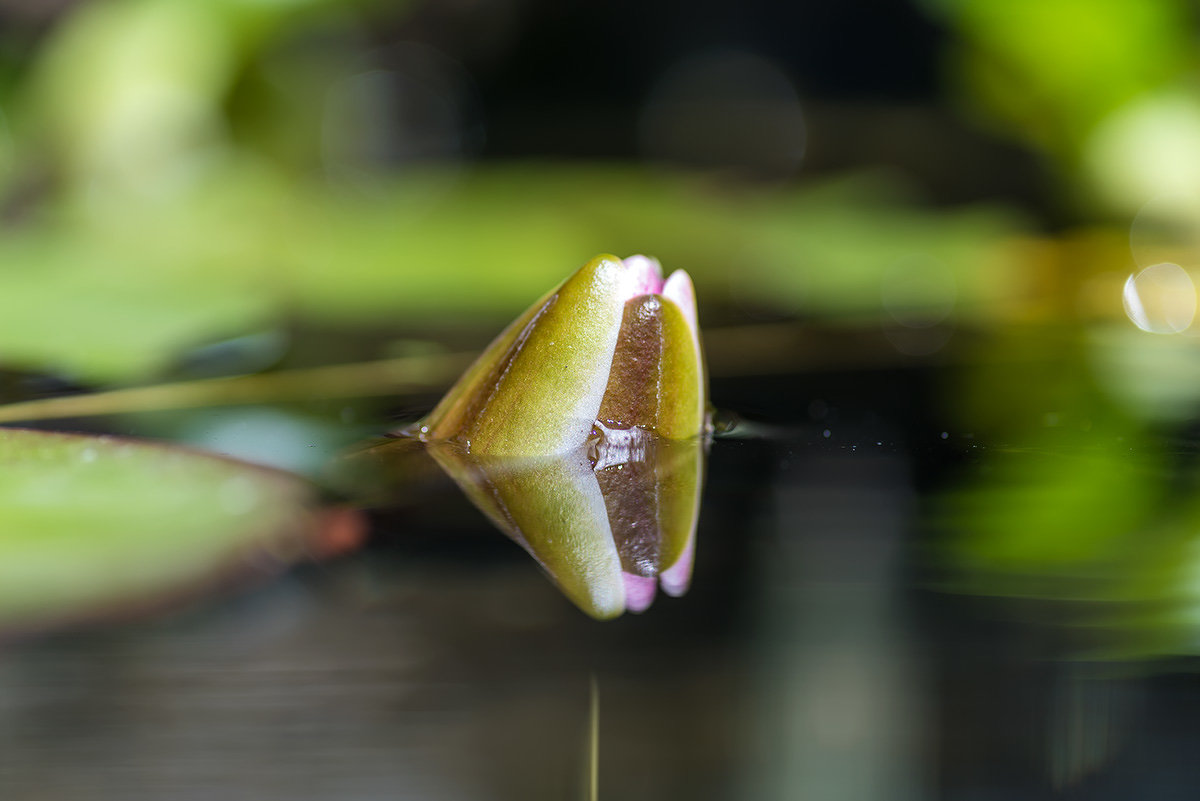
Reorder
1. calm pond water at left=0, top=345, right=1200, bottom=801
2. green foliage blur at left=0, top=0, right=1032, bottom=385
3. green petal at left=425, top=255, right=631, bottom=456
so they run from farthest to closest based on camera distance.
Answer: green foliage blur at left=0, top=0, right=1032, bottom=385 < green petal at left=425, top=255, right=631, bottom=456 < calm pond water at left=0, top=345, right=1200, bottom=801

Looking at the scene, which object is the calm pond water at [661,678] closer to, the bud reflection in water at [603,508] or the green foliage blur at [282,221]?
the bud reflection in water at [603,508]

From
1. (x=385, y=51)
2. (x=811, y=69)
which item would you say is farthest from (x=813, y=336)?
(x=811, y=69)

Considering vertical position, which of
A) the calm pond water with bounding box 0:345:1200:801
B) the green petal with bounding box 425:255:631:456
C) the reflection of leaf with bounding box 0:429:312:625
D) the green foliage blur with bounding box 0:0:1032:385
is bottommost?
the calm pond water with bounding box 0:345:1200:801

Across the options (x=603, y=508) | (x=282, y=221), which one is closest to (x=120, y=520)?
(x=603, y=508)

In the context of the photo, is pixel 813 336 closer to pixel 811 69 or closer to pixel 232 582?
pixel 232 582

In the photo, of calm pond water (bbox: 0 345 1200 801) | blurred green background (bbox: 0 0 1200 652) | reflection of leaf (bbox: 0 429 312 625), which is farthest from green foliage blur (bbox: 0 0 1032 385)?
calm pond water (bbox: 0 345 1200 801)

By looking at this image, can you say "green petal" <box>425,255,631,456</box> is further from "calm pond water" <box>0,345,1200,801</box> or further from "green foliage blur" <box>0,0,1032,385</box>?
"green foliage blur" <box>0,0,1032,385</box>
